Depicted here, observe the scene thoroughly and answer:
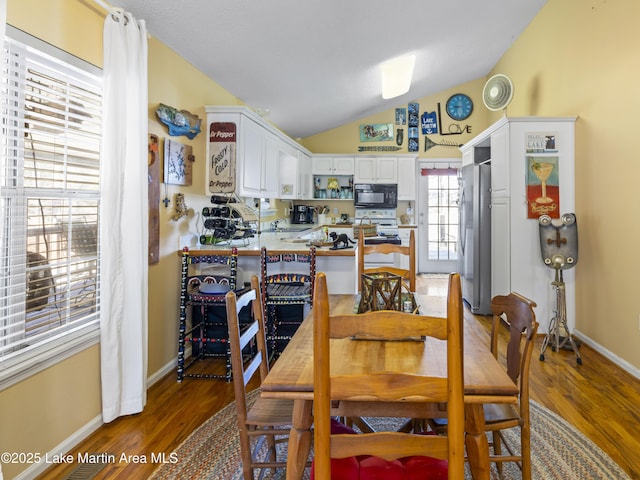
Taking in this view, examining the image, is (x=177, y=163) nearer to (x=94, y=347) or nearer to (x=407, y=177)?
(x=94, y=347)

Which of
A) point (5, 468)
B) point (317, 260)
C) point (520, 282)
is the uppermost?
point (317, 260)

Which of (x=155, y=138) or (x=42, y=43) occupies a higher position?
(x=42, y=43)

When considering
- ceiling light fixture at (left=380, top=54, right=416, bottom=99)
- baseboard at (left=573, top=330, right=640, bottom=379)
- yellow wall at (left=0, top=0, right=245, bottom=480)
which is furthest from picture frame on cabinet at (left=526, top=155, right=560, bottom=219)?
yellow wall at (left=0, top=0, right=245, bottom=480)

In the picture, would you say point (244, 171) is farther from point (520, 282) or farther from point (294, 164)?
point (520, 282)

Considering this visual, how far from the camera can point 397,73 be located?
459cm

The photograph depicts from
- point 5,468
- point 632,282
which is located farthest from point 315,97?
point 5,468

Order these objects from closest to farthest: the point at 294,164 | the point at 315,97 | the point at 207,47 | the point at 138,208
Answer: the point at 138,208 < the point at 207,47 < the point at 315,97 < the point at 294,164

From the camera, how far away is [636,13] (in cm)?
279

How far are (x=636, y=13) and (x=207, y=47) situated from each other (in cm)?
320

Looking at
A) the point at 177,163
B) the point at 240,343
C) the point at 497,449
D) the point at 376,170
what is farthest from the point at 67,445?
the point at 376,170

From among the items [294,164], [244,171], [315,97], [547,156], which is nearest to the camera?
[244,171]

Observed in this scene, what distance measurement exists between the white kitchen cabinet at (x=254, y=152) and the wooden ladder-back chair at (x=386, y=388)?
2636 millimetres

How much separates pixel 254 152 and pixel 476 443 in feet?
10.3

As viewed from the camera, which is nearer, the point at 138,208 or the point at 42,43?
the point at 42,43
